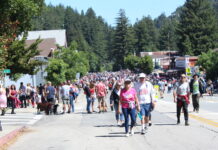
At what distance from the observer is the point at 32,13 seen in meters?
28.7

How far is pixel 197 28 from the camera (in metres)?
109

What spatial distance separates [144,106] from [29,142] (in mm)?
3507

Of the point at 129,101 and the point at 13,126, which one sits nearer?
the point at 129,101

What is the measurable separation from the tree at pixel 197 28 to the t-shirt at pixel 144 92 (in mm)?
93153

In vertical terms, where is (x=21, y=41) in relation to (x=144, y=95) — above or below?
above

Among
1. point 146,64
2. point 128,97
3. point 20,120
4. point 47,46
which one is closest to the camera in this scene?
point 128,97

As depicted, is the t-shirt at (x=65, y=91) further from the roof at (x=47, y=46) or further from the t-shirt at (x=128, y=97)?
the roof at (x=47, y=46)

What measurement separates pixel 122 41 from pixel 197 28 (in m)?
35.5

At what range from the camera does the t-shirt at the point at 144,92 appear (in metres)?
13.9

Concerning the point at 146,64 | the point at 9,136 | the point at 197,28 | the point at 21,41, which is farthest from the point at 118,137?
the point at 146,64

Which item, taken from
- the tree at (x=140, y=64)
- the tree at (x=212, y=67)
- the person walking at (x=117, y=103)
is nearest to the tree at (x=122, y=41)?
the tree at (x=140, y=64)

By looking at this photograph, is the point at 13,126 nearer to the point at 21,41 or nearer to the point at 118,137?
the point at 118,137

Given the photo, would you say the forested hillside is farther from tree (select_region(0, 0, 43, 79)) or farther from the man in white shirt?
the man in white shirt

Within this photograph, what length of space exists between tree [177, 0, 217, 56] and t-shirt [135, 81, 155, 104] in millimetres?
93153
